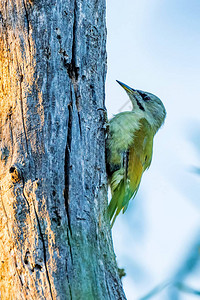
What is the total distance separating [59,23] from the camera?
3.07 m

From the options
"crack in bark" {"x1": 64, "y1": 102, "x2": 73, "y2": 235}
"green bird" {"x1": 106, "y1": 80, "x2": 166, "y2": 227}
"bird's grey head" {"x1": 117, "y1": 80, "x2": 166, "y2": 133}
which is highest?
"bird's grey head" {"x1": 117, "y1": 80, "x2": 166, "y2": 133}

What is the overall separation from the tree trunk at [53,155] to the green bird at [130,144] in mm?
643

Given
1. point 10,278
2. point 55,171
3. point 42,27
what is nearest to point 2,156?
point 55,171

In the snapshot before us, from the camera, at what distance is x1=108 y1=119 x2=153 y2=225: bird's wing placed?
3645mm

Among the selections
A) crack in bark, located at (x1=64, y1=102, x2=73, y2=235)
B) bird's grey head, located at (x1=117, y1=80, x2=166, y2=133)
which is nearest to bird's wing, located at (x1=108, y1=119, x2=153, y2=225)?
bird's grey head, located at (x1=117, y1=80, x2=166, y2=133)

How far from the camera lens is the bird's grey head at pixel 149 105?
5066mm

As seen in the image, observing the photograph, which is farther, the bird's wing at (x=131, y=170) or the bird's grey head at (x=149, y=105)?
the bird's grey head at (x=149, y=105)

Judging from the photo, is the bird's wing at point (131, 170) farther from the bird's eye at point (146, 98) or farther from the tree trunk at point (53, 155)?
the tree trunk at point (53, 155)

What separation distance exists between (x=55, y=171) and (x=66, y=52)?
2.97ft

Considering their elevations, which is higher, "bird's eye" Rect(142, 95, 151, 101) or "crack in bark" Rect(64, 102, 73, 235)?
"bird's eye" Rect(142, 95, 151, 101)

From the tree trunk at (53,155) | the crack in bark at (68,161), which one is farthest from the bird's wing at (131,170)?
the crack in bark at (68,161)

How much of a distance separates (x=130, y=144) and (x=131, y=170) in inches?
10.4

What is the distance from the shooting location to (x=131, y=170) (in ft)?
13.3

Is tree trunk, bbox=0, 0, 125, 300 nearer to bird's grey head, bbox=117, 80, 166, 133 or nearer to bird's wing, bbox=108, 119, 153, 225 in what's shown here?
bird's wing, bbox=108, 119, 153, 225
